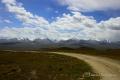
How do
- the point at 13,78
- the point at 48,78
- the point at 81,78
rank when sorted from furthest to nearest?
the point at 13,78 < the point at 48,78 < the point at 81,78

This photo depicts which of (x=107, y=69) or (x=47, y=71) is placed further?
(x=47, y=71)

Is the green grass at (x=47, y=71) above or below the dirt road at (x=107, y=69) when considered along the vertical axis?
below

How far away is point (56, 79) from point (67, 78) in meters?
1.20

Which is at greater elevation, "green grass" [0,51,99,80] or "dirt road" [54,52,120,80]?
"dirt road" [54,52,120,80]

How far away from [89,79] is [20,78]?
919 centimetres

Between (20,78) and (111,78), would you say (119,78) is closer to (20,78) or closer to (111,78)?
(111,78)

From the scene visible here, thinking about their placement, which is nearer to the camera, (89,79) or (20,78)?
(89,79)

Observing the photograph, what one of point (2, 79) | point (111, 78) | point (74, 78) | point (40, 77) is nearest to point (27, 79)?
point (40, 77)

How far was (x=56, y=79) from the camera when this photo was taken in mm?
25812

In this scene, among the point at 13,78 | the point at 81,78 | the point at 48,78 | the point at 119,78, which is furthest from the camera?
the point at 13,78

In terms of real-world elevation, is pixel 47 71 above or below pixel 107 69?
below

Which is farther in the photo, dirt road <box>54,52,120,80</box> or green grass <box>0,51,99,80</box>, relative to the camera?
green grass <box>0,51,99,80</box>

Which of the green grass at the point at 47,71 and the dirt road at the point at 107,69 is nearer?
the dirt road at the point at 107,69

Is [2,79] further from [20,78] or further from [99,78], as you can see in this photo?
[99,78]
